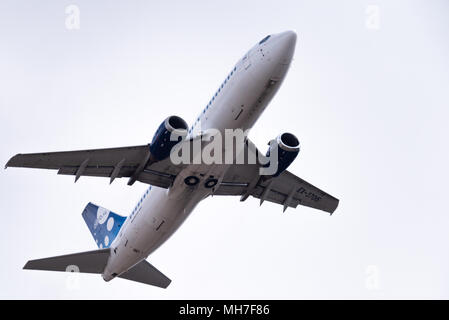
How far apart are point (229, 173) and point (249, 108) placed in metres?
6.18

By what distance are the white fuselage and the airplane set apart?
0.04 meters

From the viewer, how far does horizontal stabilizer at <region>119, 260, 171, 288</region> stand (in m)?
32.3

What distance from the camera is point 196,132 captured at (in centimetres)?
2606

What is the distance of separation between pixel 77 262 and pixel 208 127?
10.6 m

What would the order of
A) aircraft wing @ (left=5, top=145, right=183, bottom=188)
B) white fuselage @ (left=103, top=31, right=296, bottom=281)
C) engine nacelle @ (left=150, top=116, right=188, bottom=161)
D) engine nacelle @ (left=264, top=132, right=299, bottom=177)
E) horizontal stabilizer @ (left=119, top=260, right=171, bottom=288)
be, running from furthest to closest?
horizontal stabilizer @ (left=119, top=260, right=171, bottom=288) → engine nacelle @ (left=264, top=132, right=299, bottom=177) → aircraft wing @ (left=5, top=145, right=183, bottom=188) → engine nacelle @ (left=150, top=116, right=188, bottom=161) → white fuselage @ (left=103, top=31, right=296, bottom=281)

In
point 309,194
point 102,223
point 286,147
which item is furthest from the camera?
point 102,223

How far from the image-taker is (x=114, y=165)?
2777cm

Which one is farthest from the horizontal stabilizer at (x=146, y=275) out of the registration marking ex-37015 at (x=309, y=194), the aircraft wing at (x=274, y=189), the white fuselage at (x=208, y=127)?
the registration marking ex-37015 at (x=309, y=194)

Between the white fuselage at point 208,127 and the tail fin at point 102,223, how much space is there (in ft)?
8.17

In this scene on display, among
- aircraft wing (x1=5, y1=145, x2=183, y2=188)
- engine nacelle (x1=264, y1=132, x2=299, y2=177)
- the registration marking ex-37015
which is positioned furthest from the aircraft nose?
the registration marking ex-37015

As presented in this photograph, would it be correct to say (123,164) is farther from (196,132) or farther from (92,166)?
(196,132)

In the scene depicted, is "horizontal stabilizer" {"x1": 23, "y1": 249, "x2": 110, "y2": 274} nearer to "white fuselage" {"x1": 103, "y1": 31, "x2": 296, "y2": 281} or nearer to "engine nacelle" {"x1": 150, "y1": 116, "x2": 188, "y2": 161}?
"white fuselage" {"x1": 103, "y1": 31, "x2": 296, "y2": 281}

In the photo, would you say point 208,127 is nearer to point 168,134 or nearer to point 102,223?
point 168,134

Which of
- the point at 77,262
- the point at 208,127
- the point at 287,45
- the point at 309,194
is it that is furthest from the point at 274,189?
the point at 77,262
